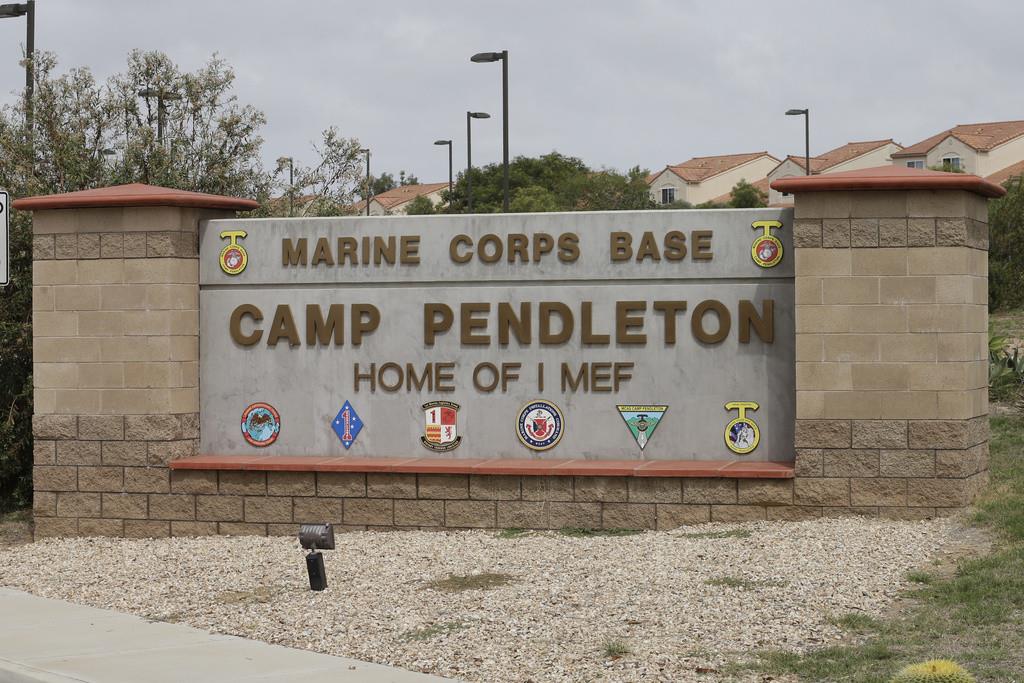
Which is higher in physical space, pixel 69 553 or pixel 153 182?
pixel 153 182

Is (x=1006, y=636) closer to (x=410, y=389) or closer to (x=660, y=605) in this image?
(x=660, y=605)

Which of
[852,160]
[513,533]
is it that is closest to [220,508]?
[513,533]

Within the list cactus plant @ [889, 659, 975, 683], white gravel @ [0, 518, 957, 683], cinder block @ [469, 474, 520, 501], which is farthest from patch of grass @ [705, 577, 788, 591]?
cactus plant @ [889, 659, 975, 683]

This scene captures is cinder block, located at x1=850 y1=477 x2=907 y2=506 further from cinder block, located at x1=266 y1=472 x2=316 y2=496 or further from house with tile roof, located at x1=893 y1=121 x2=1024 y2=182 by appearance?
house with tile roof, located at x1=893 y1=121 x2=1024 y2=182

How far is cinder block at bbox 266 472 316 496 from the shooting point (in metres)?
14.2

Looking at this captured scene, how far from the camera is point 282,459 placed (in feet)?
47.5

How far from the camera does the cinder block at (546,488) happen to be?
13570 mm

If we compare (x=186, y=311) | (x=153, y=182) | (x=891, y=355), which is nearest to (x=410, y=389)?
(x=186, y=311)

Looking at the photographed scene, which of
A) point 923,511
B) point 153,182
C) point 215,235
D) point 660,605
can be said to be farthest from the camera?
point 153,182

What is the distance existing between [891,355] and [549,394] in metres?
3.29

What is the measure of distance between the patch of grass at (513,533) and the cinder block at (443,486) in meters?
0.52

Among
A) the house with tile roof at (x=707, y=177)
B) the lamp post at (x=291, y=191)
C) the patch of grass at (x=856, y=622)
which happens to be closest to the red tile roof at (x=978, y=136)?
the house with tile roof at (x=707, y=177)

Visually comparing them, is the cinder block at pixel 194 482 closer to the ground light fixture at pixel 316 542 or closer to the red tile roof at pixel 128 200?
the red tile roof at pixel 128 200

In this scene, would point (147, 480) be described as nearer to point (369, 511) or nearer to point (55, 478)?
point (55, 478)
